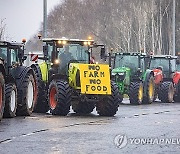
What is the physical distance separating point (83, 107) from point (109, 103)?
154cm

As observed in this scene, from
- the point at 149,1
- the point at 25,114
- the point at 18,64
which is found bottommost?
the point at 25,114

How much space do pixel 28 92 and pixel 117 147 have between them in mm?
8317

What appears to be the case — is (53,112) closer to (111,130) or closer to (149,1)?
(111,130)

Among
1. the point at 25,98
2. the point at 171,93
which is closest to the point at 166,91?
the point at 171,93

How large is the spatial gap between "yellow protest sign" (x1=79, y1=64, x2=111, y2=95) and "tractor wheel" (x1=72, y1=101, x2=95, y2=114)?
123 cm

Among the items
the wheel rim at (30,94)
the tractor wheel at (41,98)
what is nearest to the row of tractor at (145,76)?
the tractor wheel at (41,98)

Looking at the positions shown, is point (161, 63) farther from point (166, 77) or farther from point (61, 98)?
point (61, 98)

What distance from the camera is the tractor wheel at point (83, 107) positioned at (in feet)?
71.9

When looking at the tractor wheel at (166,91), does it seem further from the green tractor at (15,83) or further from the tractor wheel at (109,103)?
the green tractor at (15,83)

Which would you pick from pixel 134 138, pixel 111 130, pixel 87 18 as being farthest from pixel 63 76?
pixel 87 18

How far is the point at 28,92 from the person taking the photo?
810 inches

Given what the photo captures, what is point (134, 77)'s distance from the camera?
2961 centimetres

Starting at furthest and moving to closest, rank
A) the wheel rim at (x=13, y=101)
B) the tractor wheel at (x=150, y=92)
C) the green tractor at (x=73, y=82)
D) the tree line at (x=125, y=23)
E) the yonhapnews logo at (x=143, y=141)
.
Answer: the tree line at (x=125, y=23), the tractor wheel at (x=150, y=92), the green tractor at (x=73, y=82), the wheel rim at (x=13, y=101), the yonhapnews logo at (x=143, y=141)

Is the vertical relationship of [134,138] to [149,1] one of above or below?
below
